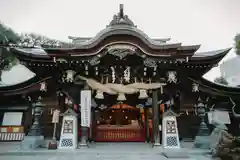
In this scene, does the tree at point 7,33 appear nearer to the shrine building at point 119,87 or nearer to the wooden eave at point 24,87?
the shrine building at point 119,87

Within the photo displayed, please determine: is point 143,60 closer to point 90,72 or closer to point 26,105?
point 90,72

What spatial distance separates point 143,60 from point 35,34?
28.1m

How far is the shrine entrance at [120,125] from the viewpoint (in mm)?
11821

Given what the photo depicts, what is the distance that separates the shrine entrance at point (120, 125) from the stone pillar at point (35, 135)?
132 inches

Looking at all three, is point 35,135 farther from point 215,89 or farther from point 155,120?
point 215,89

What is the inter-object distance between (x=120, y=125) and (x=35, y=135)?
526cm

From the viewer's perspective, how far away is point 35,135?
10.2 meters

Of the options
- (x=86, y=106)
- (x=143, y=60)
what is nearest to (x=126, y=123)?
(x=86, y=106)

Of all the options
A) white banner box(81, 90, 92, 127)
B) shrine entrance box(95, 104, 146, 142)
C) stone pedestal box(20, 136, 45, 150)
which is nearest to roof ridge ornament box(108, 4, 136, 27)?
white banner box(81, 90, 92, 127)

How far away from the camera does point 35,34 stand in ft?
104

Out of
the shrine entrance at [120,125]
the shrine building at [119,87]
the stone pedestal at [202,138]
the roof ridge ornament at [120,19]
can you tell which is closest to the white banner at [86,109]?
the shrine building at [119,87]

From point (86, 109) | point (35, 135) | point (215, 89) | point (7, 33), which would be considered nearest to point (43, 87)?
point (35, 135)

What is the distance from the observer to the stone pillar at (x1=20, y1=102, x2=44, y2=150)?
962 centimetres

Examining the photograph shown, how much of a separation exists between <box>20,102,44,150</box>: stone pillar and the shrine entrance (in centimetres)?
335
